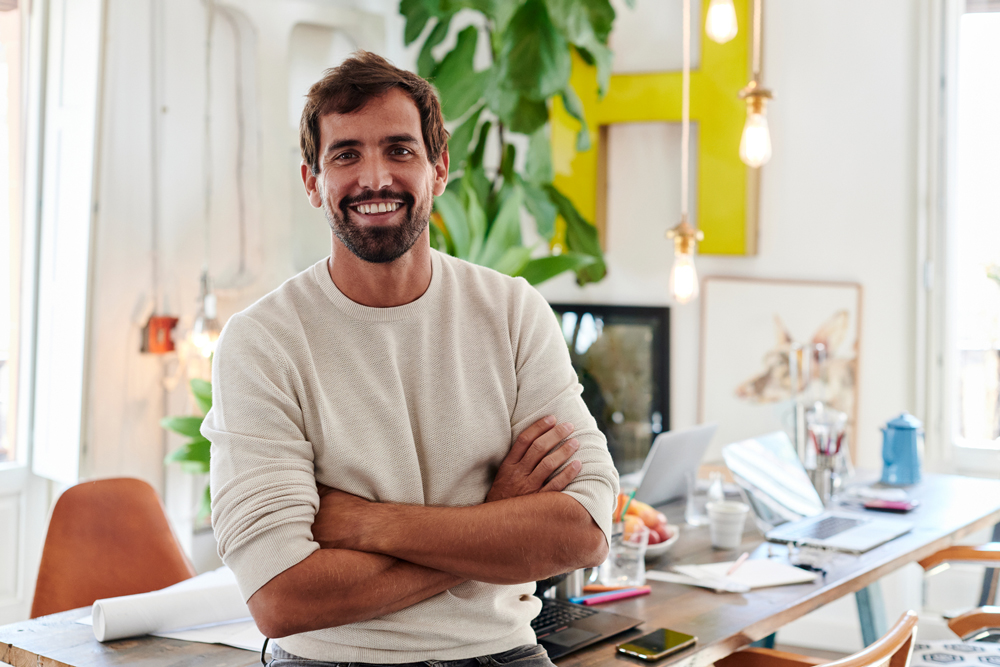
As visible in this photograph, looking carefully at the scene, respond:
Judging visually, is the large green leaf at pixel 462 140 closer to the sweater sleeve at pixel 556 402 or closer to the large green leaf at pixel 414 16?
the large green leaf at pixel 414 16

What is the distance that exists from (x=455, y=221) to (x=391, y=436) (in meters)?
2.35

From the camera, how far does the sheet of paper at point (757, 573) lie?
221cm

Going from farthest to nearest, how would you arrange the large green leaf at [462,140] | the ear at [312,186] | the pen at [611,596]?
the large green leaf at [462,140] → the pen at [611,596] → the ear at [312,186]

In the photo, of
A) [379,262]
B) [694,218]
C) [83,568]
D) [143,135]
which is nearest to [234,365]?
[379,262]

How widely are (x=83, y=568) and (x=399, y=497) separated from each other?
1.12 metres

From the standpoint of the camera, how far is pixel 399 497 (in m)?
1.55

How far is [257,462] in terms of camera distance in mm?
1474

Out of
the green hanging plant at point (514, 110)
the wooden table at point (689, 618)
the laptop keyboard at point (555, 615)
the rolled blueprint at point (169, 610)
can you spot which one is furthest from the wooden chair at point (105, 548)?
the green hanging plant at point (514, 110)

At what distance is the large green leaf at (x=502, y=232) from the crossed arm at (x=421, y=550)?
7.56ft

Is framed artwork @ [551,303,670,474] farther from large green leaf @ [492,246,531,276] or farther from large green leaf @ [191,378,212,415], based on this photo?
large green leaf @ [191,378,212,415]

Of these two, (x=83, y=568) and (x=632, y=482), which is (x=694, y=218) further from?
(x=83, y=568)

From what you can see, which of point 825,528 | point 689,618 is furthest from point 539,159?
point 689,618

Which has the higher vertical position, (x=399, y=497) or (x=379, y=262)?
(x=379, y=262)

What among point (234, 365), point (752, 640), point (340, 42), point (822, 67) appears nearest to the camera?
point (234, 365)
